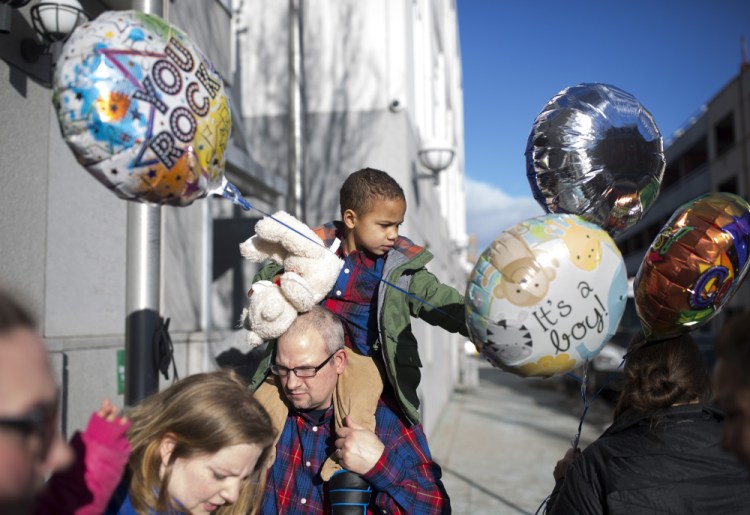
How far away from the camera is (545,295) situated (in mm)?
1933

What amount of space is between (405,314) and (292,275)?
477 mm

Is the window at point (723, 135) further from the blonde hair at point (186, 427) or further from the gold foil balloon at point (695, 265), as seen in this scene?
the blonde hair at point (186, 427)

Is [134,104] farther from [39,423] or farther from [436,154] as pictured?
[436,154]

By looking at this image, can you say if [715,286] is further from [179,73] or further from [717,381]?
[179,73]

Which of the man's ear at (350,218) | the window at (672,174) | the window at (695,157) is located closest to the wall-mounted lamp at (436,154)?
the man's ear at (350,218)

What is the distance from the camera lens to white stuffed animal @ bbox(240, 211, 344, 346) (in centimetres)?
233

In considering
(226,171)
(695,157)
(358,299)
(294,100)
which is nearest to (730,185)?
(695,157)

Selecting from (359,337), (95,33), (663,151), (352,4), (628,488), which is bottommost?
(628,488)

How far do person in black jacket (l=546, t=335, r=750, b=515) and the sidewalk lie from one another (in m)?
3.98

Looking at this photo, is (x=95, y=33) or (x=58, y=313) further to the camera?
(x=58, y=313)

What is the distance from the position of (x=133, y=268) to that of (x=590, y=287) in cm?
196

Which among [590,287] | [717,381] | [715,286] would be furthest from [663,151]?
[717,381]

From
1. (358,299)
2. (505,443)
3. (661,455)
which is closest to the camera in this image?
(661,455)

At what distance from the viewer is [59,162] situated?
13.3ft
